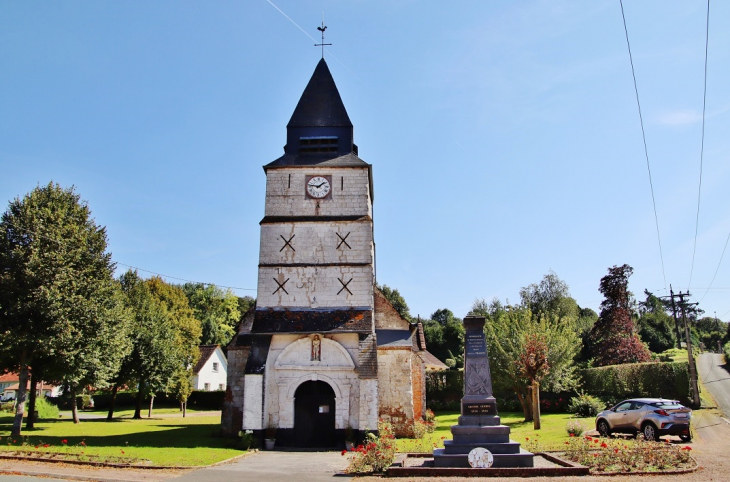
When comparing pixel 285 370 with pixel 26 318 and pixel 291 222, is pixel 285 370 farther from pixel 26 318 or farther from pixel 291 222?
pixel 26 318

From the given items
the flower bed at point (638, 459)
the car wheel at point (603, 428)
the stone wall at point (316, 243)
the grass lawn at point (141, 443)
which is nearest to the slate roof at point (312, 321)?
the stone wall at point (316, 243)

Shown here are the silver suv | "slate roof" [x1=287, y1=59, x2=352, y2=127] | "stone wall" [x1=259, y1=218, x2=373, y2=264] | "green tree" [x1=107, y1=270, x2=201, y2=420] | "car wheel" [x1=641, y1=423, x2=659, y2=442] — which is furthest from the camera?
"green tree" [x1=107, y1=270, x2=201, y2=420]

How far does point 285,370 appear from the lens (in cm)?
2161

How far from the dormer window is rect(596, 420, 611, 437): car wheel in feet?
53.1

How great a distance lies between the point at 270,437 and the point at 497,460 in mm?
10857

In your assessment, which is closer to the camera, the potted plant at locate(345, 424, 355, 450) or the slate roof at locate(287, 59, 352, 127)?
the potted plant at locate(345, 424, 355, 450)

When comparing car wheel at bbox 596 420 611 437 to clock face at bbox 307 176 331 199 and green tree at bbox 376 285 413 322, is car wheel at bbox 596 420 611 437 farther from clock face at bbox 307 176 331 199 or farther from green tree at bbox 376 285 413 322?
green tree at bbox 376 285 413 322

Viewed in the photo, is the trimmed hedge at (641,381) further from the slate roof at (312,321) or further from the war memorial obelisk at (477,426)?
the war memorial obelisk at (477,426)

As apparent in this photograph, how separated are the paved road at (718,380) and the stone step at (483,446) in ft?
65.9

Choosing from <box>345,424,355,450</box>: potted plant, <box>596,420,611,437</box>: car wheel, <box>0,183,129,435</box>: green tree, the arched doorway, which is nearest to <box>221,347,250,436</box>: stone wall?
the arched doorway

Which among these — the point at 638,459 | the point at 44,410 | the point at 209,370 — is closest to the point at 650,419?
the point at 638,459

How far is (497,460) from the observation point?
1265cm

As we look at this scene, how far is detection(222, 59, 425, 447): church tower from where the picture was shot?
21.2 meters

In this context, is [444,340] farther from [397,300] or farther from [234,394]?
[234,394]
